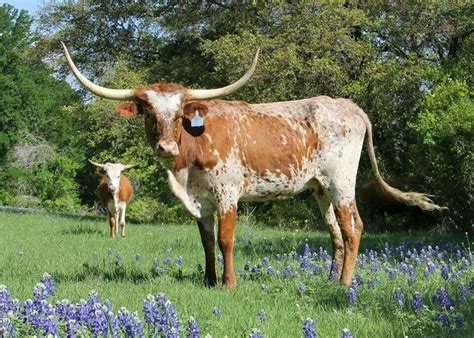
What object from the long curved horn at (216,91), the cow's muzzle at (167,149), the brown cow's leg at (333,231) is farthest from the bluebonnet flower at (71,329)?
the brown cow's leg at (333,231)

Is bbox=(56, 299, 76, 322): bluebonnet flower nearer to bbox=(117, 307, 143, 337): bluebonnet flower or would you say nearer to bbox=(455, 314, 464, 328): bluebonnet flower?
bbox=(117, 307, 143, 337): bluebonnet flower

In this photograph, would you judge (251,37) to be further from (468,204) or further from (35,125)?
(35,125)

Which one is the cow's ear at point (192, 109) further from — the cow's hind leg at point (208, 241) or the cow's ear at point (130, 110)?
the cow's hind leg at point (208, 241)

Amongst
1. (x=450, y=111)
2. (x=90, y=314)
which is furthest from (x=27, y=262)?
(x=450, y=111)

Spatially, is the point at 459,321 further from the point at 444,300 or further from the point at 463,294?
the point at 463,294

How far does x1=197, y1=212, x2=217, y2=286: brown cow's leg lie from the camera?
24.3 feet

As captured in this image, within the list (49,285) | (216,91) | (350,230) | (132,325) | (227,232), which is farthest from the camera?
(350,230)

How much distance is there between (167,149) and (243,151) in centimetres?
109

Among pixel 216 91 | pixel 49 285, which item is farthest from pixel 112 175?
pixel 49 285

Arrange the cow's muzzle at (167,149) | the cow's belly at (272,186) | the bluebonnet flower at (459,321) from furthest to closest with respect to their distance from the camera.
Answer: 1. the cow's belly at (272,186)
2. the cow's muzzle at (167,149)
3. the bluebonnet flower at (459,321)

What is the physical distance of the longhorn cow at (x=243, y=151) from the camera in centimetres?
714

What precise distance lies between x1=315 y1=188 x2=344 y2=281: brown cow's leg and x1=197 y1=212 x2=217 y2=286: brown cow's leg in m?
1.49

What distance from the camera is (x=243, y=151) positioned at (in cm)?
751

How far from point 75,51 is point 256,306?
27.5 metres
